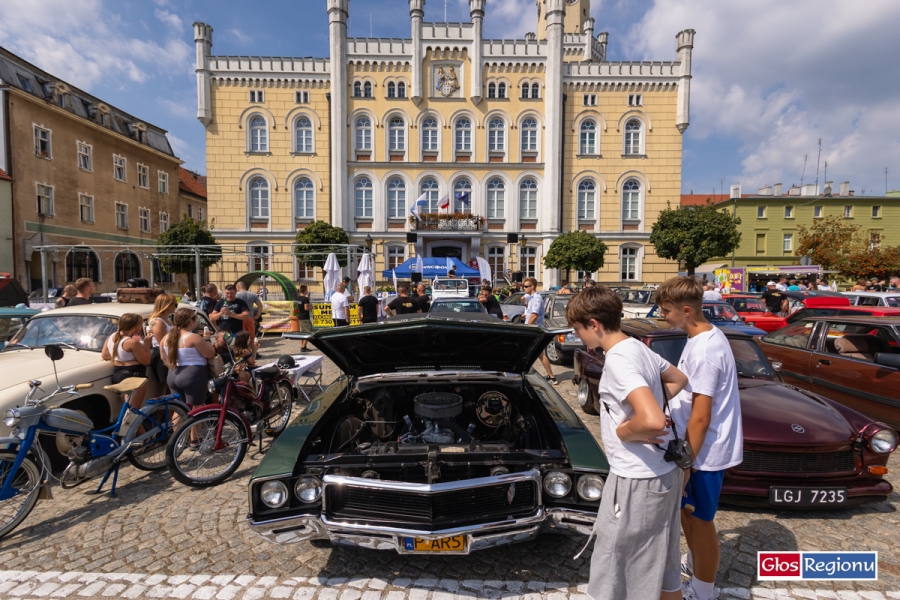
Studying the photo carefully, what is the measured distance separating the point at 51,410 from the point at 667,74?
113 ft

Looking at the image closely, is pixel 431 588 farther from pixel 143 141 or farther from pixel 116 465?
pixel 143 141

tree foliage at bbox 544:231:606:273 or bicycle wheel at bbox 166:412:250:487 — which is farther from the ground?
tree foliage at bbox 544:231:606:273

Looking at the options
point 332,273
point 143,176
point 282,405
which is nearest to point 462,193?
point 332,273

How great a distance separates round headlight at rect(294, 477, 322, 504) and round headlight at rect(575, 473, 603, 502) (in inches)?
62.1

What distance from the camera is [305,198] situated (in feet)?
98.7

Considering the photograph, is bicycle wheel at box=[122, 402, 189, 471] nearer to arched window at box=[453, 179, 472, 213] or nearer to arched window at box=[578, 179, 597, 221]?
arched window at box=[453, 179, 472, 213]

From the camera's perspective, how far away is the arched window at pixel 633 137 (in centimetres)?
3027

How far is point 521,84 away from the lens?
1173 inches

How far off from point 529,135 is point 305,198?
48.7 ft

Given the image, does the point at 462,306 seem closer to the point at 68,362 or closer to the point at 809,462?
the point at 68,362

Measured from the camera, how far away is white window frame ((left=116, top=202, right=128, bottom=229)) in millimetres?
31163

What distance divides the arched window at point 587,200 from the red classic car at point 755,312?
655 inches

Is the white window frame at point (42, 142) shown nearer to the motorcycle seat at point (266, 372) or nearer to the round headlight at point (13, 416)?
the motorcycle seat at point (266, 372)

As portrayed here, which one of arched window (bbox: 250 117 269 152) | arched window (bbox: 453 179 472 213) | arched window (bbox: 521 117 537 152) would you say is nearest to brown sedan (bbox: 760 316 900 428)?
arched window (bbox: 453 179 472 213)
